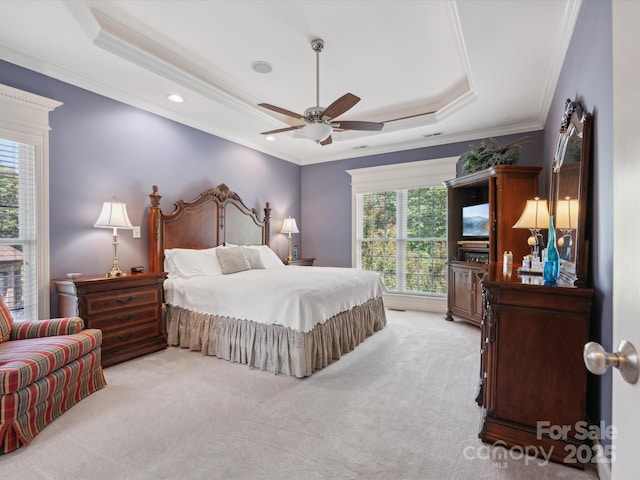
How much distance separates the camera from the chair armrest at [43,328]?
2383 mm

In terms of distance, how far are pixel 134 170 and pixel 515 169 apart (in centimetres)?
444

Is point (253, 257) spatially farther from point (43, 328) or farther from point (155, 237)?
point (43, 328)

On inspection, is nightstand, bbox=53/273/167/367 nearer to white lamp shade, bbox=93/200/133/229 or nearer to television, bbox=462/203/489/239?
white lamp shade, bbox=93/200/133/229

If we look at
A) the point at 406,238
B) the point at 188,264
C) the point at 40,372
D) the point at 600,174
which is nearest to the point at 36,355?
the point at 40,372

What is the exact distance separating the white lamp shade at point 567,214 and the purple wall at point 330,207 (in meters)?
3.27

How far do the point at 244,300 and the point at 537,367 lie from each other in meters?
2.30

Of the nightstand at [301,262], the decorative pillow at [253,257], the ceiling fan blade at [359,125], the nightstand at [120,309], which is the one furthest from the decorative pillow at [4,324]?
the nightstand at [301,262]

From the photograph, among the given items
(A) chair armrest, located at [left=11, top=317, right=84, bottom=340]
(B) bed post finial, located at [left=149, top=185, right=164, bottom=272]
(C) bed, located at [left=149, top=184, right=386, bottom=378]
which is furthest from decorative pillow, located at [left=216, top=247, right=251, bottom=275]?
(A) chair armrest, located at [left=11, top=317, right=84, bottom=340]

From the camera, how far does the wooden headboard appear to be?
3820mm

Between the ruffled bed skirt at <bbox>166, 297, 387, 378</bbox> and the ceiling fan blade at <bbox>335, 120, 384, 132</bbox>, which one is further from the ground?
the ceiling fan blade at <bbox>335, 120, 384, 132</bbox>

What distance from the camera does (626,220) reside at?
0.61m

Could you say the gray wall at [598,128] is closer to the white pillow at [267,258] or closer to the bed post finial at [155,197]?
the white pillow at [267,258]

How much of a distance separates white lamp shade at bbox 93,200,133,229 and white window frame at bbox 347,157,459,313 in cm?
373

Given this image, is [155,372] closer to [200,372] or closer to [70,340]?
[200,372]
